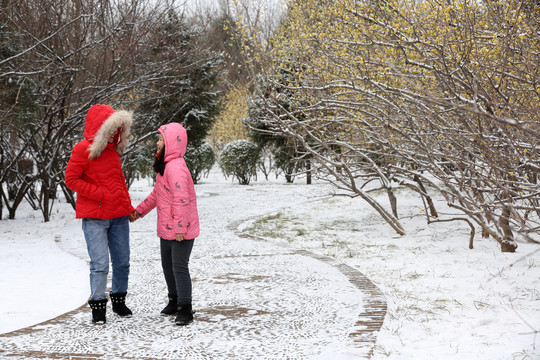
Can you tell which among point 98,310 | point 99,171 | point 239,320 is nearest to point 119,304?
point 98,310

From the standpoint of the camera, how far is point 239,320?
13.7 ft

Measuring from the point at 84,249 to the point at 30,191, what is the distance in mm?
6758

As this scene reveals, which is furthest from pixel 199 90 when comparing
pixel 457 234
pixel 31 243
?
pixel 457 234

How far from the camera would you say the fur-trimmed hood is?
407 cm

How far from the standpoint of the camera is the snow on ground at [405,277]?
368cm

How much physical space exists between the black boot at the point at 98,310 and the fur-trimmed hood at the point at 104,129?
1144 mm

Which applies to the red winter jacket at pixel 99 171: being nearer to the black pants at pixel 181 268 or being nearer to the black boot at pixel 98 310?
the black pants at pixel 181 268

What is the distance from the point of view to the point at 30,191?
537 inches

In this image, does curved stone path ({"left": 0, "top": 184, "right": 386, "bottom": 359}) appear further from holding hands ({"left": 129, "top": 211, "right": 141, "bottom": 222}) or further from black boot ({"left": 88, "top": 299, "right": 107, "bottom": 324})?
holding hands ({"left": 129, "top": 211, "right": 141, "bottom": 222})

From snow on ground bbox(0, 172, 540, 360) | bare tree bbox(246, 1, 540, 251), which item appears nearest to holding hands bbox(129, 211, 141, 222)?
snow on ground bbox(0, 172, 540, 360)

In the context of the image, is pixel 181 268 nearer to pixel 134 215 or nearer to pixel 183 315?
pixel 183 315

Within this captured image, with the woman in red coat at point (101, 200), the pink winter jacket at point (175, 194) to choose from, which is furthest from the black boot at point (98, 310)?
the pink winter jacket at point (175, 194)

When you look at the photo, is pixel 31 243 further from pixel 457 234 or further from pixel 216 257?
pixel 457 234

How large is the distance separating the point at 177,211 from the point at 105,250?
708 millimetres
